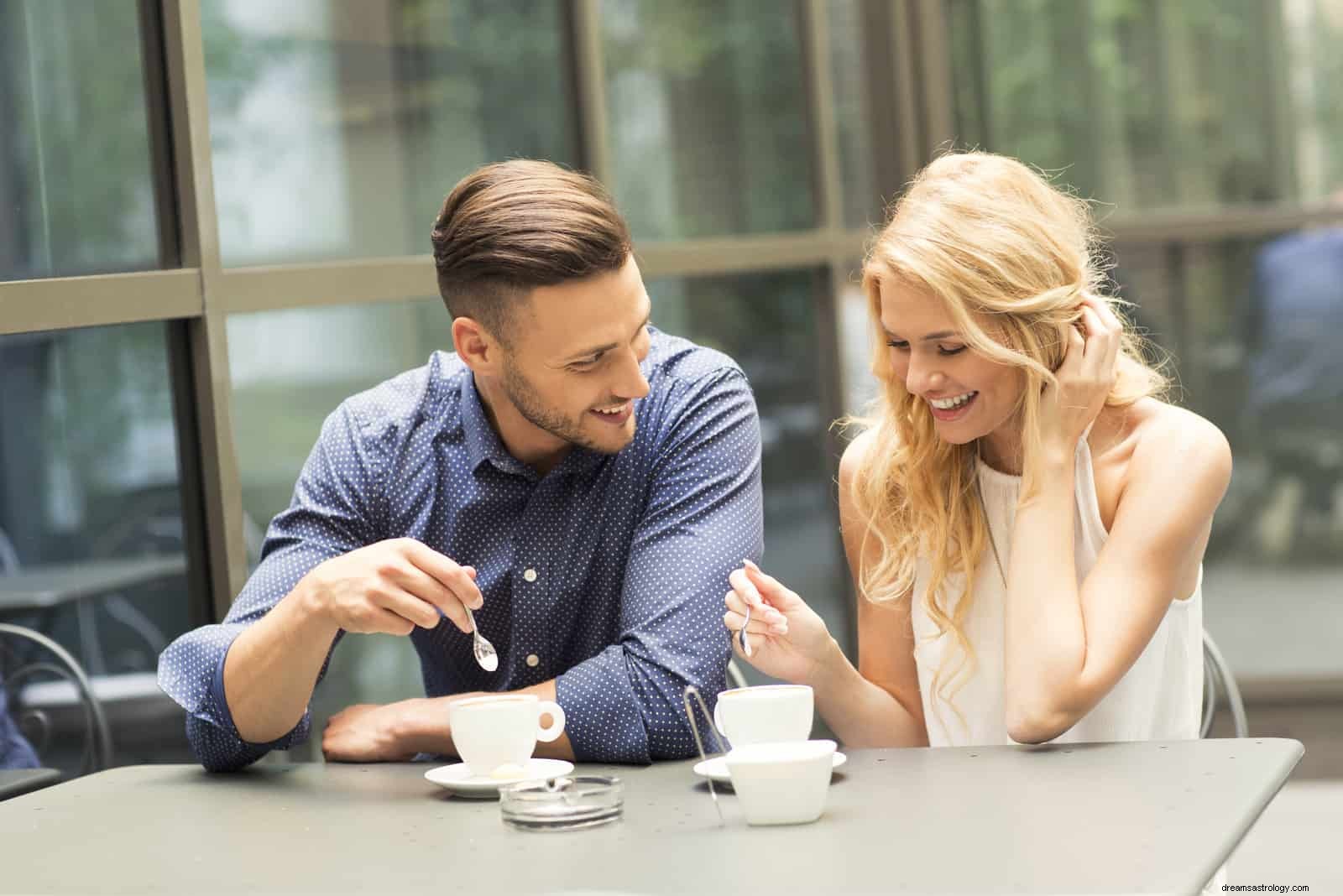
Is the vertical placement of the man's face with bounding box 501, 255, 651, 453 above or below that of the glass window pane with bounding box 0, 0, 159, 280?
below

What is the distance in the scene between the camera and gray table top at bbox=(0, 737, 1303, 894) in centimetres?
125

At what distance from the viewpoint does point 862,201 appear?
4.52 m

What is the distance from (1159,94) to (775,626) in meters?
3.29

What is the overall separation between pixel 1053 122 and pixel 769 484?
137 centimetres

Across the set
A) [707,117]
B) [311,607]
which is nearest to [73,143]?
[311,607]

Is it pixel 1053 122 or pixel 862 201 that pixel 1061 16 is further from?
pixel 862 201

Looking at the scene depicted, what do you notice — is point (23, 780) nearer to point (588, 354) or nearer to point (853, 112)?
point (588, 354)

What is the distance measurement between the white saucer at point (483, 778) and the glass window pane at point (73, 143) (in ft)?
3.10

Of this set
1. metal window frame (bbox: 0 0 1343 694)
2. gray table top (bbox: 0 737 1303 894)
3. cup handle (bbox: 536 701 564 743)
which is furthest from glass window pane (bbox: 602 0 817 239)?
Result: gray table top (bbox: 0 737 1303 894)

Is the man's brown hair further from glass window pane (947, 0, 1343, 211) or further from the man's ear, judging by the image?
glass window pane (947, 0, 1343, 211)

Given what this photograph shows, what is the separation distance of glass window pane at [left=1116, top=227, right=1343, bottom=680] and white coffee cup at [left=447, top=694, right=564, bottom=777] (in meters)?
3.30

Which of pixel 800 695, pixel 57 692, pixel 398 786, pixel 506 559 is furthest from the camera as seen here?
pixel 57 692

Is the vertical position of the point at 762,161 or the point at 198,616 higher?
the point at 762,161

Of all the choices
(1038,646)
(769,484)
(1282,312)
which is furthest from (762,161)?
(1038,646)
